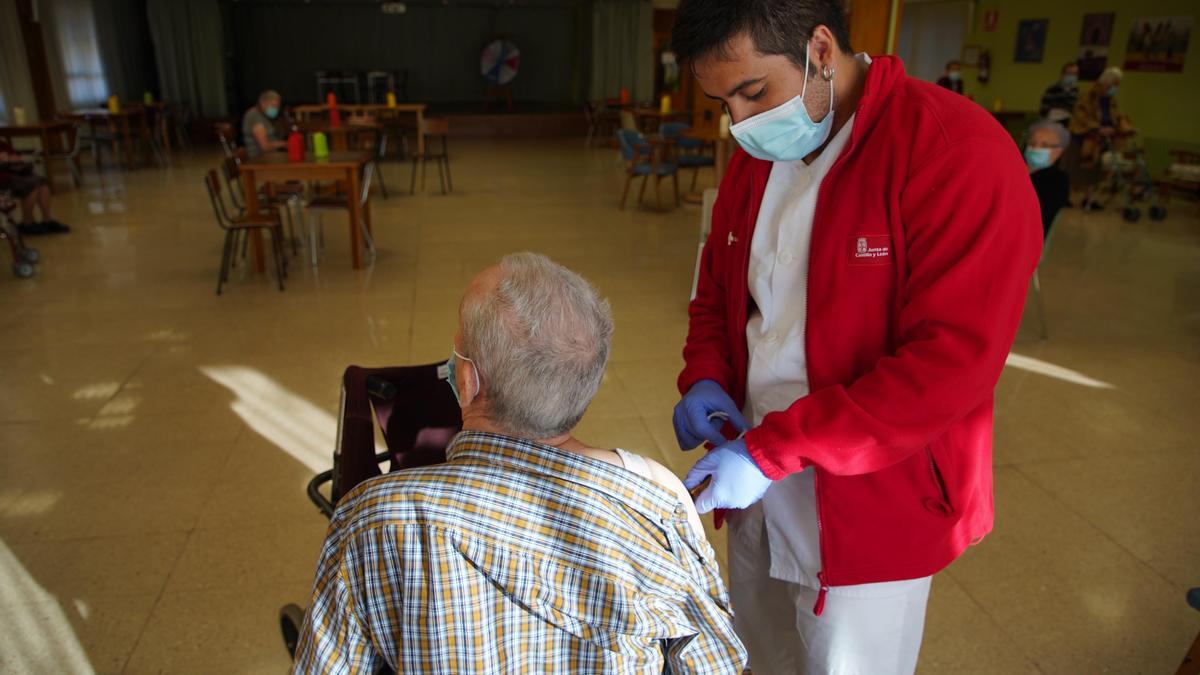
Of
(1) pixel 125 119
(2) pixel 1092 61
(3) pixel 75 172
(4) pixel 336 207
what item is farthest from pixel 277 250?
(2) pixel 1092 61

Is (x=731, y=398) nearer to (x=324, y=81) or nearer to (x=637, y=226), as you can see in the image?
(x=637, y=226)

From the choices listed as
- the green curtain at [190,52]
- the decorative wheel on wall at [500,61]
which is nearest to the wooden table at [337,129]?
the green curtain at [190,52]

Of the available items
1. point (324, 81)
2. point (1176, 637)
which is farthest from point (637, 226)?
point (324, 81)

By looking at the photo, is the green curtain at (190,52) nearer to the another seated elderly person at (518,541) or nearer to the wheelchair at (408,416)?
the wheelchair at (408,416)

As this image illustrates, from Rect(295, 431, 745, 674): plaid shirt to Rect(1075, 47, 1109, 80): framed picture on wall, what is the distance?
11336mm

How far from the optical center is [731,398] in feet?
4.37

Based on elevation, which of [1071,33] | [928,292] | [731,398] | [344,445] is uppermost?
[1071,33]

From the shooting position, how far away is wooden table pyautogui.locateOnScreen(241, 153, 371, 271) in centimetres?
533

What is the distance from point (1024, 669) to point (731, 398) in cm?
123

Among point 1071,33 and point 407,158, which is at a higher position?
point 1071,33

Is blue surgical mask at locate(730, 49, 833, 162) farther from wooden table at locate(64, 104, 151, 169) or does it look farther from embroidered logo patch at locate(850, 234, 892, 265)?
wooden table at locate(64, 104, 151, 169)

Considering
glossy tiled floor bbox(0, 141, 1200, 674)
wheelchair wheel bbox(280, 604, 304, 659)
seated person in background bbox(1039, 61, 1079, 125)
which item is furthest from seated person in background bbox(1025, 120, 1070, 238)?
seated person in background bbox(1039, 61, 1079, 125)

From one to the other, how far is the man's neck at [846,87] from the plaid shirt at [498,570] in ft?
1.96

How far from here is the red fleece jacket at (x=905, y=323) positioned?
3.11 feet
